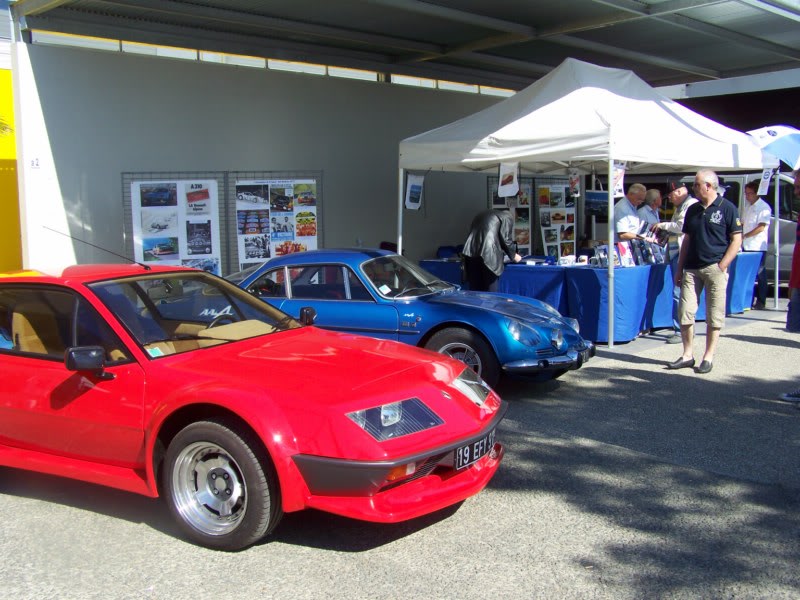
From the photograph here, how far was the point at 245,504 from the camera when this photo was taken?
3754 mm

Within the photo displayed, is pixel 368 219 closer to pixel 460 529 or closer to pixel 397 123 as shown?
pixel 397 123

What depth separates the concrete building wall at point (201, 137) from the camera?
10000 millimetres

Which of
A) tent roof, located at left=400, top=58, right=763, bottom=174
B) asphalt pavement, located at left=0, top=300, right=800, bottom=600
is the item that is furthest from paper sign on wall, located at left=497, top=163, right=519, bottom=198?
asphalt pavement, located at left=0, top=300, right=800, bottom=600

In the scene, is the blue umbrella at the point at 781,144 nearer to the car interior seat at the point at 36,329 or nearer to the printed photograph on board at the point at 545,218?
the printed photograph on board at the point at 545,218

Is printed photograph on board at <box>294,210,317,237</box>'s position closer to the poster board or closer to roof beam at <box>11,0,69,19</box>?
roof beam at <box>11,0,69,19</box>

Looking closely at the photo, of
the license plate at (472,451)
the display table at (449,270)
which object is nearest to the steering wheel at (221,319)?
the license plate at (472,451)

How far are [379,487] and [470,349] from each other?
318 centimetres

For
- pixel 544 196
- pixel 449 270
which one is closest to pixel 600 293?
pixel 449 270

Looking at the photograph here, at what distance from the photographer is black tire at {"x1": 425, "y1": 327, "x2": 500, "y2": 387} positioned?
21.5 feet

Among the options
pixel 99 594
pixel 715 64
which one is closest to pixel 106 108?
pixel 99 594

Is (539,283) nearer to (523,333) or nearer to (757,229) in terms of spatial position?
(523,333)

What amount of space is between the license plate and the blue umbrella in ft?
29.5

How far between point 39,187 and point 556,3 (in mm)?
7002

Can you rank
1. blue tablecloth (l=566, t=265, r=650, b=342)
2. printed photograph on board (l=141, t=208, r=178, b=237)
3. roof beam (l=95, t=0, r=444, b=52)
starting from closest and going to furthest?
blue tablecloth (l=566, t=265, r=650, b=342) → roof beam (l=95, t=0, r=444, b=52) → printed photograph on board (l=141, t=208, r=178, b=237)
